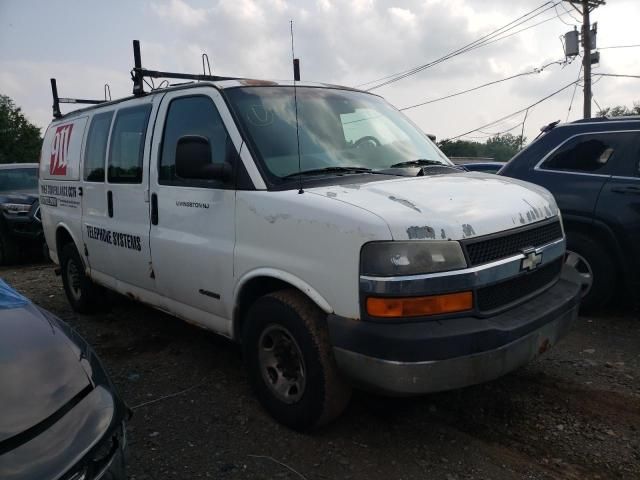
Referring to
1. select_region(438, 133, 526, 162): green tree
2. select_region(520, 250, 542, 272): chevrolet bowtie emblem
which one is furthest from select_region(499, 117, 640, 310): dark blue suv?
select_region(438, 133, 526, 162): green tree

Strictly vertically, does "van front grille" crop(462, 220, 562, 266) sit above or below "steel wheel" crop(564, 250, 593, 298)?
above

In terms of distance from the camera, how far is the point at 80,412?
1812mm

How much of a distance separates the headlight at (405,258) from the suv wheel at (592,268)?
9.70 ft

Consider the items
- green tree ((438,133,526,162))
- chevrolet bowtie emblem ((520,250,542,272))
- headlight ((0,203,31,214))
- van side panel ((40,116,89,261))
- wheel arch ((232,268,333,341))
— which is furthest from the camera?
green tree ((438,133,526,162))

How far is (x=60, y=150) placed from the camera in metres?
5.65

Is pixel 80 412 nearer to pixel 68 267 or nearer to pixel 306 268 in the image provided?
pixel 306 268

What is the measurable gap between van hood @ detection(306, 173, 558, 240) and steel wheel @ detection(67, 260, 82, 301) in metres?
3.69

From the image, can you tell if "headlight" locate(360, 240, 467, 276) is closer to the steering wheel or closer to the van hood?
the van hood

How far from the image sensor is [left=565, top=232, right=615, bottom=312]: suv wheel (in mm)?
4789

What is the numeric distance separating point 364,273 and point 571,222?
10.9 ft

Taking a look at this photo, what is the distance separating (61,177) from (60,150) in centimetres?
35

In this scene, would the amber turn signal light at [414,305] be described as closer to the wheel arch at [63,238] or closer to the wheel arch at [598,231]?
the wheel arch at [598,231]

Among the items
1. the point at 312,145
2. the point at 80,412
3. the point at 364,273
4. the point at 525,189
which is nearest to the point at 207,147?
the point at 312,145

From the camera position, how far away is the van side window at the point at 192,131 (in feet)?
10.9
